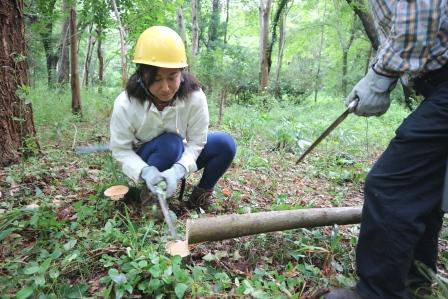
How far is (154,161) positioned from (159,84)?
532mm

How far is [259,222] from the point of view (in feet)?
6.85

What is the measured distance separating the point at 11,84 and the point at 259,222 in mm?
2582

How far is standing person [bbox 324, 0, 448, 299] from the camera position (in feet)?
Answer: 4.85

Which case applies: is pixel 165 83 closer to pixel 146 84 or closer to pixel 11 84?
pixel 146 84

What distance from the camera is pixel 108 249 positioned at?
1989 mm

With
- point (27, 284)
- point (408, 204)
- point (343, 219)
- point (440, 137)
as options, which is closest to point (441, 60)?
point (440, 137)

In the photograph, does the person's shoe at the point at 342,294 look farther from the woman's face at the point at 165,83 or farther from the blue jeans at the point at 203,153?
the woman's face at the point at 165,83

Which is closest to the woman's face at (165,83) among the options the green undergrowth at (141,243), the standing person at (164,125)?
the standing person at (164,125)

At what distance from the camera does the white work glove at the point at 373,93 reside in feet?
5.78

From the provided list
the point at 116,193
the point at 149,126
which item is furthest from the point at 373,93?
the point at 116,193

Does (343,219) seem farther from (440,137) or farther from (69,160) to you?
(69,160)

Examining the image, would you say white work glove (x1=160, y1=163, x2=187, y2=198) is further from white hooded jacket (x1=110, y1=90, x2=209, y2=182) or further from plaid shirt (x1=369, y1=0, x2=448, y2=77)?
plaid shirt (x1=369, y1=0, x2=448, y2=77)

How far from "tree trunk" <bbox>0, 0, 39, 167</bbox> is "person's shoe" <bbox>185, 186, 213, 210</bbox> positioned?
1.48 m

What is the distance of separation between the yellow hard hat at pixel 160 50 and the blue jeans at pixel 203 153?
536 millimetres
